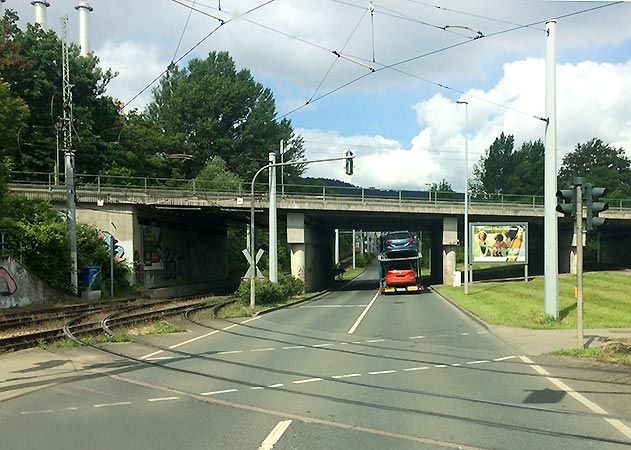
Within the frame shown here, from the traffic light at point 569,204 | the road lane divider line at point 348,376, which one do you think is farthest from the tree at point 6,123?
the traffic light at point 569,204

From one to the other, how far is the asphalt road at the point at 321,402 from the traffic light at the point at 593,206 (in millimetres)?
3500

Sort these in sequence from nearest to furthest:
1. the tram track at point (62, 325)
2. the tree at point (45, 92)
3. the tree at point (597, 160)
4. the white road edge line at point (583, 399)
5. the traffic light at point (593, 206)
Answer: the white road edge line at point (583, 399) < the traffic light at point (593, 206) < the tram track at point (62, 325) < the tree at point (45, 92) < the tree at point (597, 160)

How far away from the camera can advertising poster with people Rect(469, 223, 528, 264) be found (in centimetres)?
4894

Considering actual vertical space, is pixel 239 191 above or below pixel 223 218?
above

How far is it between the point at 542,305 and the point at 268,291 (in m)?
13.4

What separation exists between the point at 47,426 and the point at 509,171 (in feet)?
440

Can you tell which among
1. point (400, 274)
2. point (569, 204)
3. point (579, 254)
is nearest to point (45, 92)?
point (400, 274)

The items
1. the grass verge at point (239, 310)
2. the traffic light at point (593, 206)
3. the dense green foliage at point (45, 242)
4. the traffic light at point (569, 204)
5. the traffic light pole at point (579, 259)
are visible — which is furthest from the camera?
Result: the dense green foliage at point (45, 242)

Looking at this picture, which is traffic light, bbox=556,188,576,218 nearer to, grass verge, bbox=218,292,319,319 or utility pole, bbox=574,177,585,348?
utility pole, bbox=574,177,585,348

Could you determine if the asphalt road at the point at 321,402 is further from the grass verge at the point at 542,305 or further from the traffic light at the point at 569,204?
the grass verge at the point at 542,305

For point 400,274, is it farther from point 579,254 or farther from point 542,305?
point 579,254

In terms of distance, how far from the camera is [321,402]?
30.8 ft

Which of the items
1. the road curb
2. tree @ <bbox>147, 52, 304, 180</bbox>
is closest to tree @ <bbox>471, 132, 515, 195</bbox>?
tree @ <bbox>147, 52, 304, 180</bbox>

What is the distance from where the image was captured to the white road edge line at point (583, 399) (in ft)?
25.3
